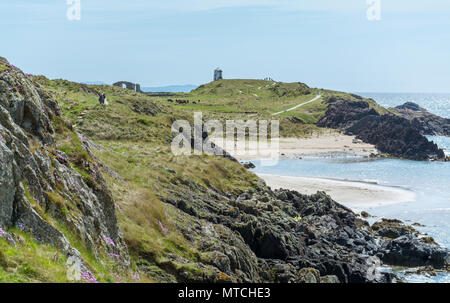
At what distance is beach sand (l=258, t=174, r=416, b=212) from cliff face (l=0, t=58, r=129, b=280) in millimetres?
36265

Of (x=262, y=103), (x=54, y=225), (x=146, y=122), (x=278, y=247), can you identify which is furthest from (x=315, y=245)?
(x=262, y=103)

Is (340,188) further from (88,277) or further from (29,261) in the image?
(29,261)

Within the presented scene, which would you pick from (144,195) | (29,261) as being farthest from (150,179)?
(29,261)

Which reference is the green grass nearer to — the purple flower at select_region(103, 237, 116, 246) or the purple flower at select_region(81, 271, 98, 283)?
the purple flower at select_region(81, 271, 98, 283)

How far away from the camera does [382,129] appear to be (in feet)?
377

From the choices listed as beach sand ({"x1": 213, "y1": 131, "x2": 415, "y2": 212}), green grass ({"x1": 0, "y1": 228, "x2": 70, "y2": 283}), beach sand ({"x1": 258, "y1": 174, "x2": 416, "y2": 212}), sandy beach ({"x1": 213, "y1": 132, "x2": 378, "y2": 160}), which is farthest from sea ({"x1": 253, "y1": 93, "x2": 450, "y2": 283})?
green grass ({"x1": 0, "y1": 228, "x2": 70, "y2": 283})

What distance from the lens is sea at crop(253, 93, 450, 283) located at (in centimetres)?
4413

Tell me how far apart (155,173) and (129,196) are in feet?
25.8

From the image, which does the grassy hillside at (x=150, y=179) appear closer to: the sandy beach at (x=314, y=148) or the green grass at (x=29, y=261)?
the green grass at (x=29, y=261)

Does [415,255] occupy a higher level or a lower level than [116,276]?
lower

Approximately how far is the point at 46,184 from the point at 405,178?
66.7 meters

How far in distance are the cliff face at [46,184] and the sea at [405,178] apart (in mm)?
22356

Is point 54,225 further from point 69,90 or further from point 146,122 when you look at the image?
point 69,90
